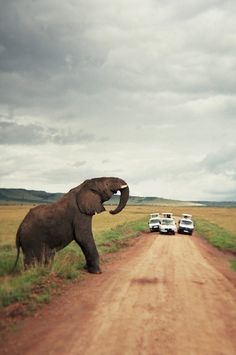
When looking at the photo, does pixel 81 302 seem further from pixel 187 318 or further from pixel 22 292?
pixel 187 318

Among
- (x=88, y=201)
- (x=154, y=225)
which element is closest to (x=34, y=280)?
(x=88, y=201)

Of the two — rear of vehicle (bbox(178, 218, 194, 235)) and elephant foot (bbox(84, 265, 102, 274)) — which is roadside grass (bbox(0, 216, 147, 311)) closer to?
elephant foot (bbox(84, 265, 102, 274))

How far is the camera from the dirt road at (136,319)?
23.6ft

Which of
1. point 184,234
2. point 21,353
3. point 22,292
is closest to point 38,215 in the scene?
point 22,292

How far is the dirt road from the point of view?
7191 mm

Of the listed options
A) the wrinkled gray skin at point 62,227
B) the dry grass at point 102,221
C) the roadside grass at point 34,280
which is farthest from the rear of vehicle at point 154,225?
the wrinkled gray skin at point 62,227

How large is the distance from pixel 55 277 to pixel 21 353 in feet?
19.0

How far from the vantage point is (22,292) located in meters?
10.3

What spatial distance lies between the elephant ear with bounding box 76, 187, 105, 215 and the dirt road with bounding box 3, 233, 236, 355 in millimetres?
2304

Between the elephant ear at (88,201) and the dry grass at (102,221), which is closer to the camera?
the elephant ear at (88,201)

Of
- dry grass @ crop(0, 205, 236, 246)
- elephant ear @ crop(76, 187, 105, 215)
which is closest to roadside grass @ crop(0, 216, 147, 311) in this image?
elephant ear @ crop(76, 187, 105, 215)

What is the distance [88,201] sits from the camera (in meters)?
15.0

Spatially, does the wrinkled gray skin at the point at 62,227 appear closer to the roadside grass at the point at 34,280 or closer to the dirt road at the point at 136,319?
Result: the roadside grass at the point at 34,280

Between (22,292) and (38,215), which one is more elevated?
(38,215)
